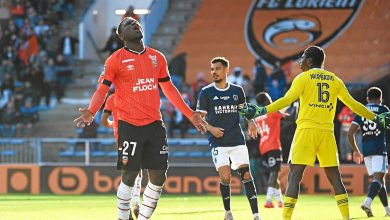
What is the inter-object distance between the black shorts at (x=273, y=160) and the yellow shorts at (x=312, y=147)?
22.1 ft

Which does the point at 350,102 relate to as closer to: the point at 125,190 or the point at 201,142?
the point at 125,190

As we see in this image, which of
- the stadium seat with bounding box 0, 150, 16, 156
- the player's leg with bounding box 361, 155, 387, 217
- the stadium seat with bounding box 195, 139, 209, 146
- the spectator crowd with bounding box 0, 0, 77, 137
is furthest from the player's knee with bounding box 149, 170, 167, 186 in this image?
the spectator crowd with bounding box 0, 0, 77, 137

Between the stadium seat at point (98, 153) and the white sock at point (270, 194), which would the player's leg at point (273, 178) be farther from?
the stadium seat at point (98, 153)

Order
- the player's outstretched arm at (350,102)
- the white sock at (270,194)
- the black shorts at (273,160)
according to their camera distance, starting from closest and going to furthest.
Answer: the player's outstretched arm at (350,102) → the white sock at (270,194) → the black shorts at (273,160)

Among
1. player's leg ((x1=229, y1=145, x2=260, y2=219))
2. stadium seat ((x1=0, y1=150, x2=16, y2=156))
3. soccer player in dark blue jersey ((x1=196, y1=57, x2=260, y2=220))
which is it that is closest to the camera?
player's leg ((x1=229, y1=145, x2=260, y2=219))

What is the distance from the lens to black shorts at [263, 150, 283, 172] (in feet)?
63.2

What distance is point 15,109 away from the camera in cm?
3111

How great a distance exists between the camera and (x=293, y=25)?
1355 inches

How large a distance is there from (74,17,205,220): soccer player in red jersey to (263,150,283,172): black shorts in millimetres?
7527

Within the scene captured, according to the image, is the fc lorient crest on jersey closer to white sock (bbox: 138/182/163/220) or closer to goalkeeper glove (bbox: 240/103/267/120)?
goalkeeper glove (bbox: 240/103/267/120)

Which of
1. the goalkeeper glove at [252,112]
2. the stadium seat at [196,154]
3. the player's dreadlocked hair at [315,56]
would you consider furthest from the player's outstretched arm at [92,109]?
the stadium seat at [196,154]

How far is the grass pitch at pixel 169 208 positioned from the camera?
16438 millimetres

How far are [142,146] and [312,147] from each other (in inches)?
83.8

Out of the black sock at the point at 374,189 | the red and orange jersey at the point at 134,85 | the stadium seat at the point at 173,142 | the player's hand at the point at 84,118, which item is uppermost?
the red and orange jersey at the point at 134,85
